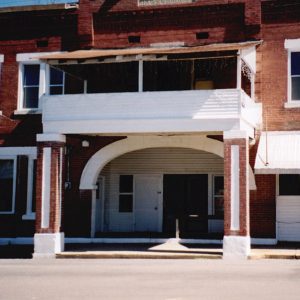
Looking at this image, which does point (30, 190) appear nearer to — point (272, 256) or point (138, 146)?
point (138, 146)

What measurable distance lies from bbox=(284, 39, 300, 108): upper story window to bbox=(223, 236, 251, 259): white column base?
523 cm

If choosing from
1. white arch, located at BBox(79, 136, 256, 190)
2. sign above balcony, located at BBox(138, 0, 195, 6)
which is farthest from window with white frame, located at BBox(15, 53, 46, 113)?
sign above balcony, located at BBox(138, 0, 195, 6)

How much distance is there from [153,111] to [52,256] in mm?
5274

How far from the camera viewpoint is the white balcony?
1573 cm

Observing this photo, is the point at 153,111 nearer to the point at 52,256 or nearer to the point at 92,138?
the point at 92,138

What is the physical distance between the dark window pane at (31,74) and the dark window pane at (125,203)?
5.48 meters

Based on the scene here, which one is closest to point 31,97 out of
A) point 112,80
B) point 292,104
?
point 112,80

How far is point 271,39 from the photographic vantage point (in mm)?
18328

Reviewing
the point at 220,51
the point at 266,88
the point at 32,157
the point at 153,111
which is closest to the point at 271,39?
the point at 266,88

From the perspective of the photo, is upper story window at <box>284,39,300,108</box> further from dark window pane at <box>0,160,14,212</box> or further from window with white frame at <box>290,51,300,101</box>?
dark window pane at <box>0,160,14,212</box>

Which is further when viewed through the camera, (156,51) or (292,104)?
(292,104)

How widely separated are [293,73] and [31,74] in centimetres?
943

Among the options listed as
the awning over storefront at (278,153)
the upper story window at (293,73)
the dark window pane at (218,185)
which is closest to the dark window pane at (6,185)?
the dark window pane at (218,185)

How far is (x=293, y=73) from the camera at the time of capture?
1834 cm
